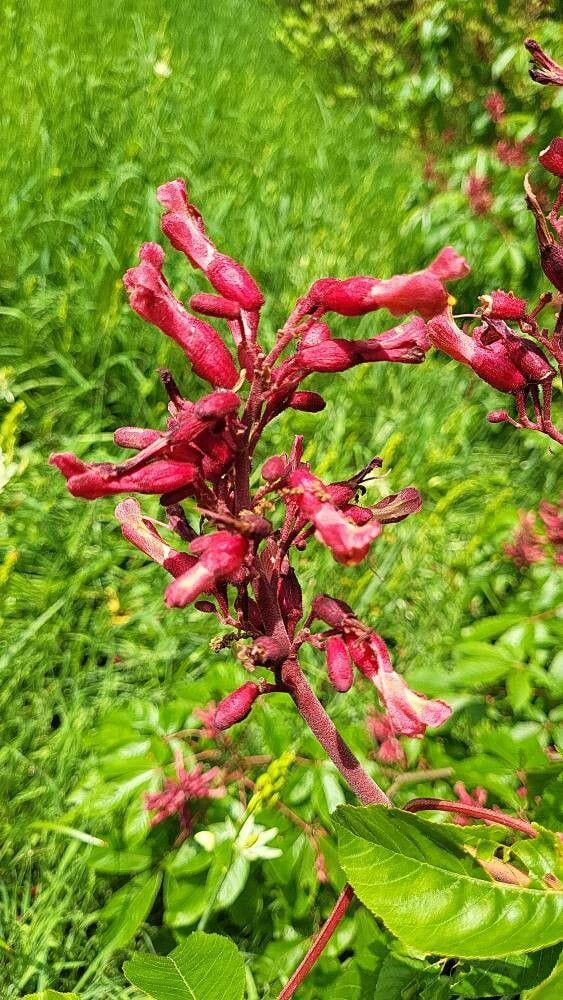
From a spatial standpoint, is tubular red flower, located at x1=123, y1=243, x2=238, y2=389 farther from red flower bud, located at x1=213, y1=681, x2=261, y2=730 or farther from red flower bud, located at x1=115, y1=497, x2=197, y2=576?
red flower bud, located at x1=213, y1=681, x2=261, y2=730

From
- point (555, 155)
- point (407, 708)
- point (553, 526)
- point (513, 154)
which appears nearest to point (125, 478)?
point (407, 708)

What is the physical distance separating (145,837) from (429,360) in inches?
97.9

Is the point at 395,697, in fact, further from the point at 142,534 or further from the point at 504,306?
the point at 504,306

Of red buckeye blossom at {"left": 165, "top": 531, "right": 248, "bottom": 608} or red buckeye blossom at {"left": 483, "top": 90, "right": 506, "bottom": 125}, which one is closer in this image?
red buckeye blossom at {"left": 165, "top": 531, "right": 248, "bottom": 608}

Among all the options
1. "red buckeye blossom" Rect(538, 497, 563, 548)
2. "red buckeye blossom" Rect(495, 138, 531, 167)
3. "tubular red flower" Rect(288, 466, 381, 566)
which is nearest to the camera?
"tubular red flower" Rect(288, 466, 381, 566)

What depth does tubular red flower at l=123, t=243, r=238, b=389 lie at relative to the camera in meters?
0.87

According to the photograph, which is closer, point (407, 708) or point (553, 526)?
point (407, 708)

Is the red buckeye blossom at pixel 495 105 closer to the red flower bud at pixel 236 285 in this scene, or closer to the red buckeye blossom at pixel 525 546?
the red buckeye blossom at pixel 525 546

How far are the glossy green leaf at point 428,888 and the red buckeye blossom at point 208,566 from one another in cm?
27

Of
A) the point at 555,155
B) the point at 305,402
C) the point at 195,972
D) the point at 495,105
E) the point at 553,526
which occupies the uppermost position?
the point at 555,155

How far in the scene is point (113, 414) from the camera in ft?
9.32

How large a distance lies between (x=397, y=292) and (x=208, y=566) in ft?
1.12

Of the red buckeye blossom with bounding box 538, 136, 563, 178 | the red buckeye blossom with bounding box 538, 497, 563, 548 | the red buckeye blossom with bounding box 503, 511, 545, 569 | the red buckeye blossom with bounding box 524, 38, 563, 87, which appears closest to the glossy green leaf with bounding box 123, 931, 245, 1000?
the red buckeye blossom with bounding box 538, 136, 563, 178

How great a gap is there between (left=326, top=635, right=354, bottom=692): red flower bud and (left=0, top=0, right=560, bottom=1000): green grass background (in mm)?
918
